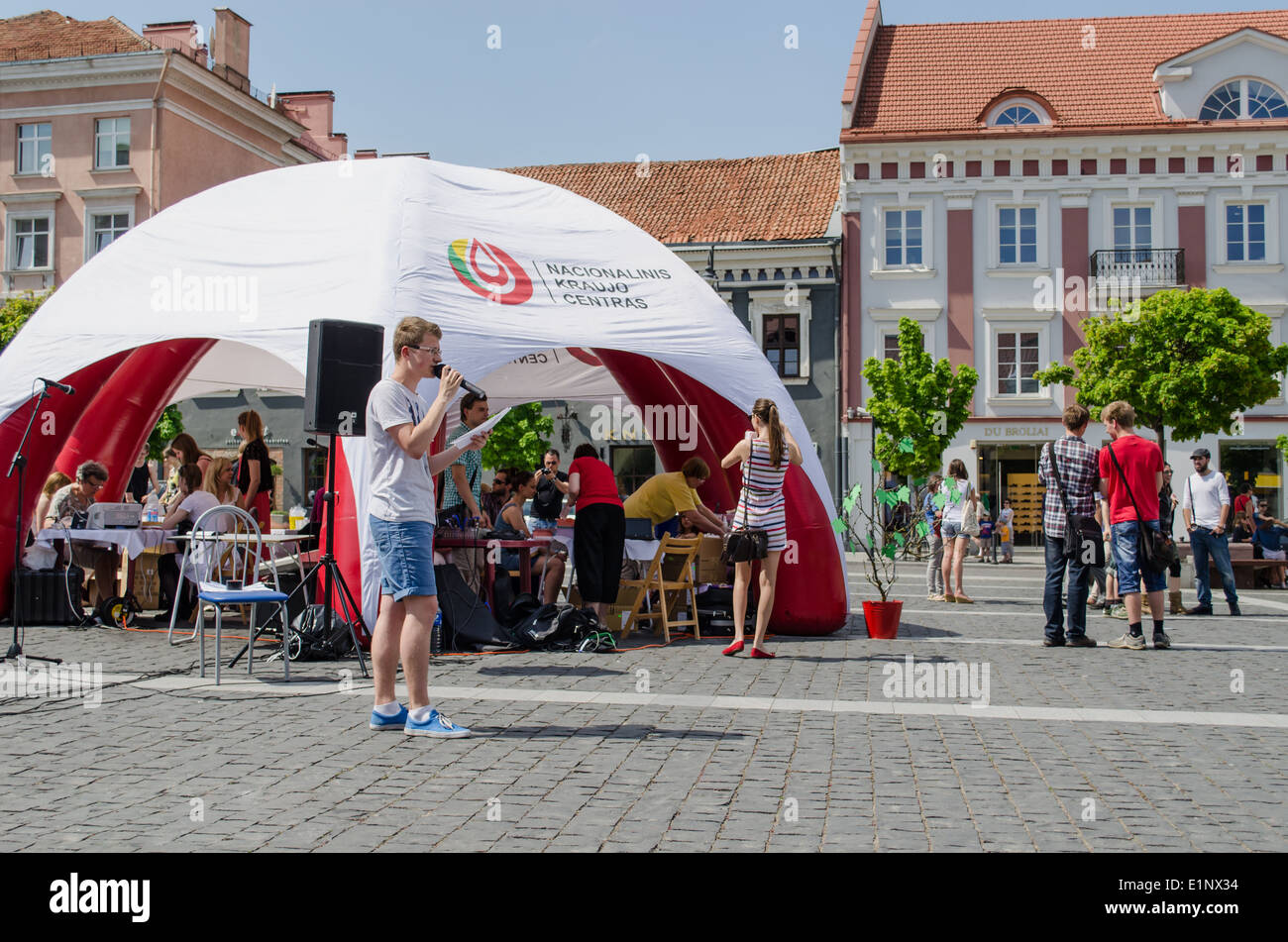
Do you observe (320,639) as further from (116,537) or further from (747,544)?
(116,537)

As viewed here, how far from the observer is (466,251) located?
1080 cm

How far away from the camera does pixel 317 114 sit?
4769 cm

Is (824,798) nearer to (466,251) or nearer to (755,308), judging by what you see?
(466,251)

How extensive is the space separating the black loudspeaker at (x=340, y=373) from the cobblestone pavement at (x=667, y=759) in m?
1.76

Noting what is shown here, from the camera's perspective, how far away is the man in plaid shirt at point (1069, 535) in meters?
10.4

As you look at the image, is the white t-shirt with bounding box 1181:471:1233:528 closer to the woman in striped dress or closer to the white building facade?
the woman in striped dress

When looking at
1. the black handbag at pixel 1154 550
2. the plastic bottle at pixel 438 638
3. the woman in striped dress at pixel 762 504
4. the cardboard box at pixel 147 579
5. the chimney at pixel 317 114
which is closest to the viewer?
the woman in striped dress at pixel 762 504

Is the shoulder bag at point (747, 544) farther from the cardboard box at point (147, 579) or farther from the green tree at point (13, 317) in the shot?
the green tree at point (13, 317)

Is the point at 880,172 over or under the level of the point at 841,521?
over

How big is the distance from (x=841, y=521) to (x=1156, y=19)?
107ft

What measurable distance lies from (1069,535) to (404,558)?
21.0ft

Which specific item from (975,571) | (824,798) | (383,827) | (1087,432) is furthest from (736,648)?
(1087,432)

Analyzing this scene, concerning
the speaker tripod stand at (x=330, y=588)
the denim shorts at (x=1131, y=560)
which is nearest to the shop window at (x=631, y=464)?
the denim shorts at (x=1131, y=560)

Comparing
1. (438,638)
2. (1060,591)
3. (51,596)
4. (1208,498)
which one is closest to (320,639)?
(438,638)
